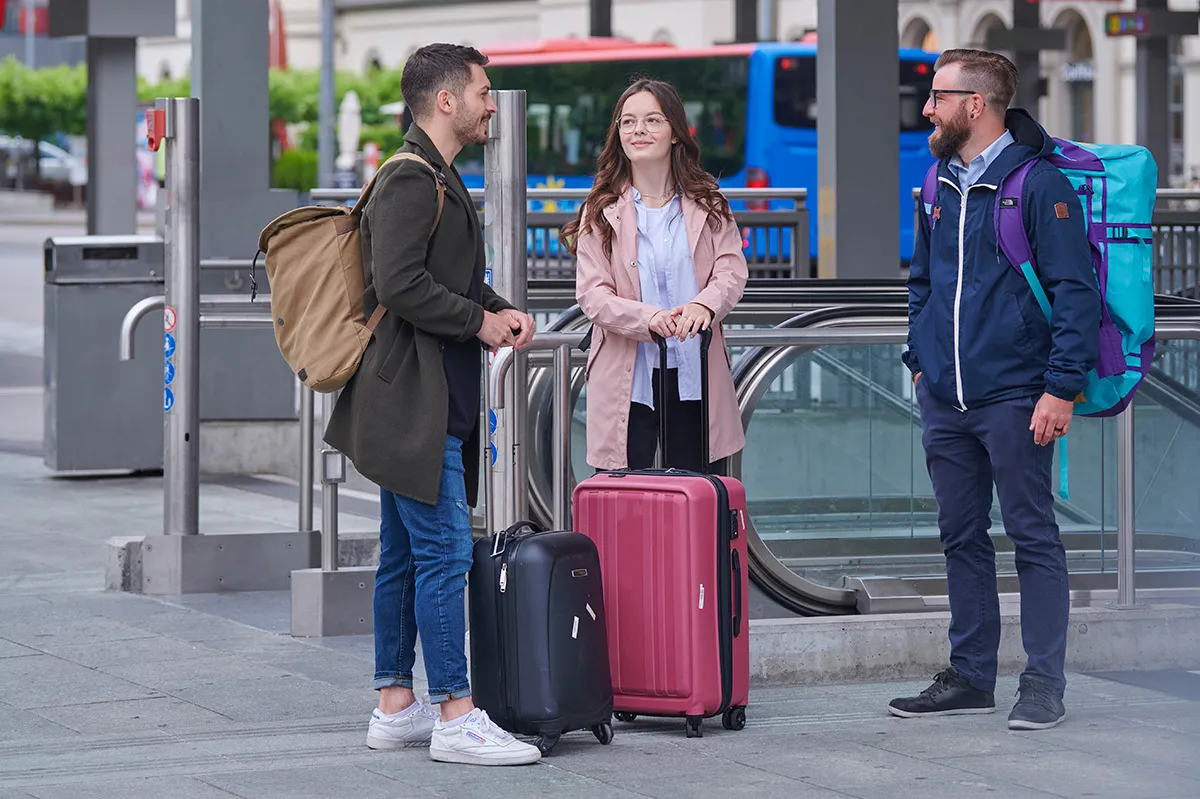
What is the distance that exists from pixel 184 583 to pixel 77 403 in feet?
11.6

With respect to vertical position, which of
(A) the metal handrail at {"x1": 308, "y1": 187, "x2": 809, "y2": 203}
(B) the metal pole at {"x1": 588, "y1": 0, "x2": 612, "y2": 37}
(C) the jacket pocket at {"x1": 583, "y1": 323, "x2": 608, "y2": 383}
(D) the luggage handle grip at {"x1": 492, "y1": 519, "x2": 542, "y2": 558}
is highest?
(B) the metal pole at {"x1": 588, "y1": 0, "x2": 612, "y2": 37}

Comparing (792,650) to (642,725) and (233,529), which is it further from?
(233,529)

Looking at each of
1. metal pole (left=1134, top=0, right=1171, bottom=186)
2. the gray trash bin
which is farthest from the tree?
the gray trash bin

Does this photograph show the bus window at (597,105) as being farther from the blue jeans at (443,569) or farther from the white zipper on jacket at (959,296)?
the blue jeans at (443,569)

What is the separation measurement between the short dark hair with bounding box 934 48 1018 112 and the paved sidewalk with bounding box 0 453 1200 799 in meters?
1.67

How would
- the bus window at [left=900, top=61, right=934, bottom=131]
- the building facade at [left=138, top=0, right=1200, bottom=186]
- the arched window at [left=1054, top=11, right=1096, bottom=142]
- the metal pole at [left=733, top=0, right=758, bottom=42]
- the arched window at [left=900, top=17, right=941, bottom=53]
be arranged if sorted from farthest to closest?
the arched window at [left=900, top=17, right=941, bottom=53], the arched window at [left=1054, top=11, right=1096, bottom=142], the building facade at [left=138, top=0, right=1200, bottom=186], the metal pole at [left=733, top=0, right=758, bottom=42], the bus window at [left=900, top=61, right=934, bottom=131]

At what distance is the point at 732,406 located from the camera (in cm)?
556

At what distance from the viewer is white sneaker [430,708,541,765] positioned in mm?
4891

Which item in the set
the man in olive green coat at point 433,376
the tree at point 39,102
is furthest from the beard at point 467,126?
the tree at point 39,102

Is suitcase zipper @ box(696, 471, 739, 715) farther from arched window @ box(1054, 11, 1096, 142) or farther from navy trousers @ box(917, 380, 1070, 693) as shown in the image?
arched window @ box(1054, 11, 1096, 142)

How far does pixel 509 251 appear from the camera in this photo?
582cm

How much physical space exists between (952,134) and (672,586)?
4.61ft

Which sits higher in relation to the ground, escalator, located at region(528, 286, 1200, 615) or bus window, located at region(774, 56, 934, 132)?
bus window, located at region(774, 56, 934, 132)

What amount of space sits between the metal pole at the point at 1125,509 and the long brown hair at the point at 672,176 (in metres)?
1.71
